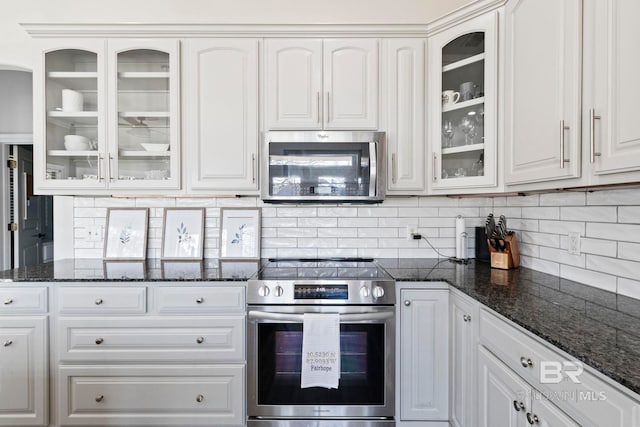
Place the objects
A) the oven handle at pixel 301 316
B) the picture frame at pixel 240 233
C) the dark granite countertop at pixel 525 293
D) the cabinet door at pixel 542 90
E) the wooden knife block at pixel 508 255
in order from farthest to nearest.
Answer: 1. the picture frame at pixel 240 233
2. the wooden knife block at pixel 508 255
3. the oven handle at pixel 301 316
4. the cabinet door at pixel 542 90
5. the dark granite countertop at pixel 525 293

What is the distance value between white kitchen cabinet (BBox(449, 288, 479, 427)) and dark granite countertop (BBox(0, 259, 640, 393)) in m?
0.10

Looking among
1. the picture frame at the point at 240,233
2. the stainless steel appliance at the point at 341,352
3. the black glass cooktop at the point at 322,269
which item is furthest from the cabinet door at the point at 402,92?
the picture frame at the point at 240,233

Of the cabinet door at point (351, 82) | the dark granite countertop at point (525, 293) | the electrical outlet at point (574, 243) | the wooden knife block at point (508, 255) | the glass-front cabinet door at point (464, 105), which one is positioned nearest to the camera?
the dark granite countertop at point (525, 293)

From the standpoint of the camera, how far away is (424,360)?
176 centimetres

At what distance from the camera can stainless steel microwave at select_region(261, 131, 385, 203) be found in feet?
6.66

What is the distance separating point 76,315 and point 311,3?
253cm

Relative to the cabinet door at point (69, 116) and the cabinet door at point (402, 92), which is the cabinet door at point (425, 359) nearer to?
the cabinet door at point (402, 92)

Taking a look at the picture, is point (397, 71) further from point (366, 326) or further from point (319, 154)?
point (366, 326)

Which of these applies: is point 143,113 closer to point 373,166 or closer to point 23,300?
point 23,300

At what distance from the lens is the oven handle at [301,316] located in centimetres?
172

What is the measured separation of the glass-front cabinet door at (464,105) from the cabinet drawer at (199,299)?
138 cm

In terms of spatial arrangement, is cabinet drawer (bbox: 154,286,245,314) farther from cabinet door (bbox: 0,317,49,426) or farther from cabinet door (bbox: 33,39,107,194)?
cabinet door (bbox: 33,39,107,194)

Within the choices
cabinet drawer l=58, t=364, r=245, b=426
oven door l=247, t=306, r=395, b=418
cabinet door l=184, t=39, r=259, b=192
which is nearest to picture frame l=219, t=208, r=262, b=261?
cabinet door l=184, t=39, r=259, b=192

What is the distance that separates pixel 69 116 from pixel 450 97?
243 cm
